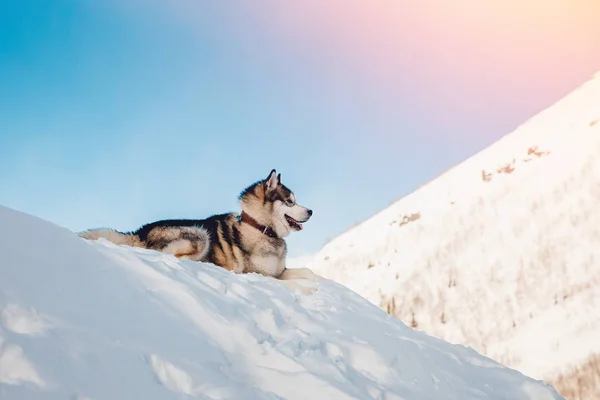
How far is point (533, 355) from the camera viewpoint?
Result: 17.4 meters

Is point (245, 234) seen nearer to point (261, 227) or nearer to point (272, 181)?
Answer: point (261, 227)

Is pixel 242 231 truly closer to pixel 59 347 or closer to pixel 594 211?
pixel 59 347

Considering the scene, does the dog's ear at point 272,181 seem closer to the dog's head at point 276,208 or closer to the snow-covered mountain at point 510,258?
the dog's head at point 276,208

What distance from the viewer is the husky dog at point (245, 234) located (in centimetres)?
866

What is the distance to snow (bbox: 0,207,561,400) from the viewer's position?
11.9 ft

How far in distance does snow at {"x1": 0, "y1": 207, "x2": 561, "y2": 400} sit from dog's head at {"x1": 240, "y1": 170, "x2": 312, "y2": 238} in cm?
218

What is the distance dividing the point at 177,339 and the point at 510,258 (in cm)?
1807

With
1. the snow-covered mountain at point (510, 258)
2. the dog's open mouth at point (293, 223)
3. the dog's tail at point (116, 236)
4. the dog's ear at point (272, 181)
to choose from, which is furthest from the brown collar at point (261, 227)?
the snow-covered mountain at point (510, 258)

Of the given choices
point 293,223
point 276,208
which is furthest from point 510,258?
point 276,208

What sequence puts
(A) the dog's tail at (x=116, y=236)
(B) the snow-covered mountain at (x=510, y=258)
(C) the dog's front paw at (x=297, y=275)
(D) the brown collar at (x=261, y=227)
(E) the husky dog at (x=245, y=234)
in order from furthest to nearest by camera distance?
(B) the snow-covered mountain at (x=510, y=258) < (D) the brown collar at (x=261, y=227) < (C) the dog's front paw at (x=297, y=275) < (E) the husky dog at (x=245, y=234) < (A) the dog's tail at (x=116, y=236)

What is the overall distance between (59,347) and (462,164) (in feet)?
84.0

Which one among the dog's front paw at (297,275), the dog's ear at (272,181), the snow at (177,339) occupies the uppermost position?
the dog's ear at (272,181)

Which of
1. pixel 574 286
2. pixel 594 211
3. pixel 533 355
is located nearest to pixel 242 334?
pixel 533 355

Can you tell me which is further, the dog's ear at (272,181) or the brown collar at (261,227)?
the dog's ear at (272,181)
